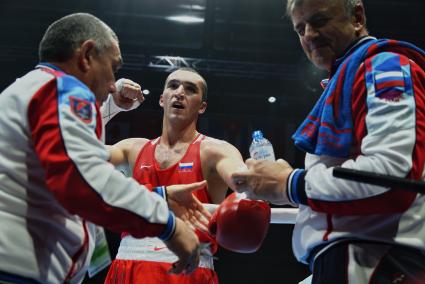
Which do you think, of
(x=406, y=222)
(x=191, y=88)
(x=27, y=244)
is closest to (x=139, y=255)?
(x=191, y=88)

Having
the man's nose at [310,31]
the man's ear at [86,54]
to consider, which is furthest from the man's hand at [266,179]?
the man's ear at [86,54]

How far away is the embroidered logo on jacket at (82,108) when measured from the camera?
4.78 feet

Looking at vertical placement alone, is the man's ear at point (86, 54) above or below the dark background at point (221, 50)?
above

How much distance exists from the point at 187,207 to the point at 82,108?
88 centimetres

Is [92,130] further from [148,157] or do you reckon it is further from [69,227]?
[148,157]

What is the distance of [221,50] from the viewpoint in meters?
7.75

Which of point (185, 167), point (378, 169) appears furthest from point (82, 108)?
point (185, 167)

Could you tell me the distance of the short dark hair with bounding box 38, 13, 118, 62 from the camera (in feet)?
5.58

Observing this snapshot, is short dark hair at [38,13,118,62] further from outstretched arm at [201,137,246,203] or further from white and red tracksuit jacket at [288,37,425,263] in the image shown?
outstretched arm at [201,137,246,203]

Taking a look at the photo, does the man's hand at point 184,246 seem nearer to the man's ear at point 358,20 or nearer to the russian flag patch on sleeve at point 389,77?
the russian flag patch on sleeve at point 389,77

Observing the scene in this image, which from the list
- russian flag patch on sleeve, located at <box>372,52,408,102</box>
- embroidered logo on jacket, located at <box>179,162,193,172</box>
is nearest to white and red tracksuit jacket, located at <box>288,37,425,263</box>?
russian flag patch on sleeve, located at <box>372,52,408,102</box>

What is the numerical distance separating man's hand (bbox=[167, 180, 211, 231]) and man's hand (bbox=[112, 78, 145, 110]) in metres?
0.87

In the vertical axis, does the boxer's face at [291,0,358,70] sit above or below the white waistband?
above

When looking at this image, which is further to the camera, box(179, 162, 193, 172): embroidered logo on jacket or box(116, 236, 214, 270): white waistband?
box(179, 162, 193, 172): embroidered logo on jacket
